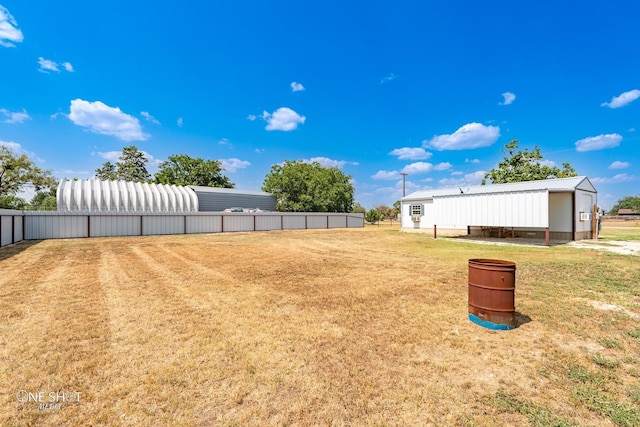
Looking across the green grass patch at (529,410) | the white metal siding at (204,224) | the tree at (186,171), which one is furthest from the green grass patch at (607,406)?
the tree at (186,171)

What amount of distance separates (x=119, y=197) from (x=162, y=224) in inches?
210

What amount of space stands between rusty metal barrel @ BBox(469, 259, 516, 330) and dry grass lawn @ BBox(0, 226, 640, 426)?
23 centimetres

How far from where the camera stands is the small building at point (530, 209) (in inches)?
634

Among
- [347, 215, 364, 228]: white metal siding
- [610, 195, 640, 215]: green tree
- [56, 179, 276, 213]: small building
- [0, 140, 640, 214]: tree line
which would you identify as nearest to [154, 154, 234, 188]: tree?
[0, 140, 640, 214]: tree line

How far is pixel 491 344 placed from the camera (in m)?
4.20

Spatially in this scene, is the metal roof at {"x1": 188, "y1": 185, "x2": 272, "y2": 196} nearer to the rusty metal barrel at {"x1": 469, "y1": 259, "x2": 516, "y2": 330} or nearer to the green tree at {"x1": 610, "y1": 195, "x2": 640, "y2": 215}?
the rusty metal barrel at {"x1": 469, "y1": 259, "x2": 516, "y2": 330}

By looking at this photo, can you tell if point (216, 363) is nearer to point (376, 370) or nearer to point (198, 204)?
point (376, 370)

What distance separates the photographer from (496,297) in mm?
4754

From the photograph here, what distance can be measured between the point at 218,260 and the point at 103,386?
331 inches

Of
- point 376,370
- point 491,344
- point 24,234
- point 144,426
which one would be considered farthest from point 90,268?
point 24,234

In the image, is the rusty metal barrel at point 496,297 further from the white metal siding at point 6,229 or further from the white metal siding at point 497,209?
the white metal siding at point 6,229

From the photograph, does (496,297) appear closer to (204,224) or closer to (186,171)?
(204,224)

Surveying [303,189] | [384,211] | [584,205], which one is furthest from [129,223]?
[384,211]

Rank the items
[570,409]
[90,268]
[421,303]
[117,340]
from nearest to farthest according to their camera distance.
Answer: [570,409], [117,340], [421,303], [90,268]
